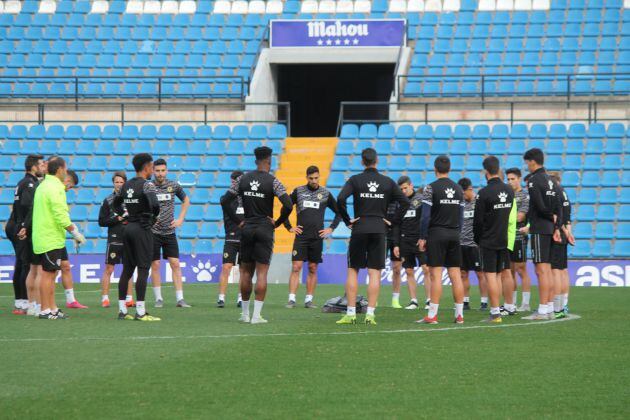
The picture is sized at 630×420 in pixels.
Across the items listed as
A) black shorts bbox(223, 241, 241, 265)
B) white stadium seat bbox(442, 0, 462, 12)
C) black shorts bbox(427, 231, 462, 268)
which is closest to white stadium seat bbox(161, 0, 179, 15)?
white stadium seat bbox(442, 0, 462, 12)

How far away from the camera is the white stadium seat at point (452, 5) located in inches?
1363

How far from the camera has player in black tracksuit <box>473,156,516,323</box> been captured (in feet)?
45.9

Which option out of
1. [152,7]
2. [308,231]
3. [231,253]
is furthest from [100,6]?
[308,231]

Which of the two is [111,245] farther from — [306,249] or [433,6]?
[433,6]

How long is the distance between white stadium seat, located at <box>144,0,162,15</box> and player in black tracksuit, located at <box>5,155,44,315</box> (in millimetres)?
21469

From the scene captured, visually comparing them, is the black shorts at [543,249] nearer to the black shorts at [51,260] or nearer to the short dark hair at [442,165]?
the short dark hair at [442,165]

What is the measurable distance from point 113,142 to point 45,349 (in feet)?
67.3

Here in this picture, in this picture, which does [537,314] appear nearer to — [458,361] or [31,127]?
[458,361]

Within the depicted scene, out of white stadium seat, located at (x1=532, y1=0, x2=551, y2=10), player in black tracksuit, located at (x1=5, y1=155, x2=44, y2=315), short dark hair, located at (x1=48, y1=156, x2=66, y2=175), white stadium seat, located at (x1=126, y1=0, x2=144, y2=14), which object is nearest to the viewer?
short dark hair, located at (x1=48, y1=156, x2=66, y2=175)

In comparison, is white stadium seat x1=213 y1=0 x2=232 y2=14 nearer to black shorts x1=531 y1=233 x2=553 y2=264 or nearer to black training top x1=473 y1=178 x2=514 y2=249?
black training top x1=473 y1=178 x2=514 y2=249

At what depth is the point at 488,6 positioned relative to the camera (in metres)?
34.6

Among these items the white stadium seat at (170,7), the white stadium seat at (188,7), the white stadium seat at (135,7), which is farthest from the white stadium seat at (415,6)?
the white stadium seat at (135,7)

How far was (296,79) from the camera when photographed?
120 ft

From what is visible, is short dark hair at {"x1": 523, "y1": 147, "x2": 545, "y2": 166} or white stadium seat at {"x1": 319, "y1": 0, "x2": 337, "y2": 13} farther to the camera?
white stadium seat at {"x1": 319, "y1": 0, "x2": 337, "y2": 13}
